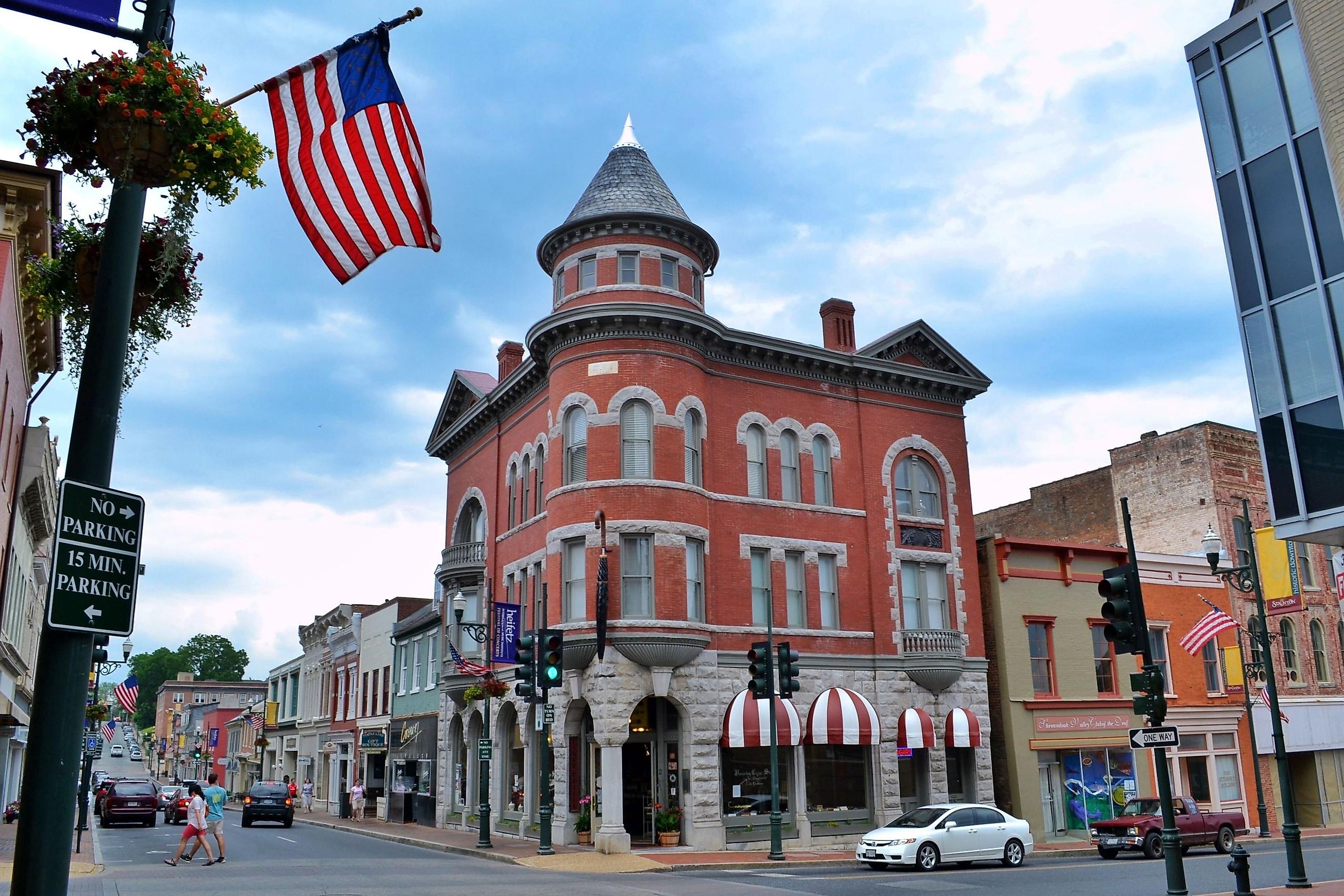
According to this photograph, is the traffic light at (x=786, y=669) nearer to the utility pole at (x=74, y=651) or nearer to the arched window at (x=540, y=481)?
the arched window at (x=540, y=481)

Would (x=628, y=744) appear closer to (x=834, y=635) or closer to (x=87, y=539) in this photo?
(x=834, y=635)

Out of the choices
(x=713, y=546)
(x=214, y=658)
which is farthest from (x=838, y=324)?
(x=214, y=658)

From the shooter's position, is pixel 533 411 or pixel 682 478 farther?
pixel 533 411

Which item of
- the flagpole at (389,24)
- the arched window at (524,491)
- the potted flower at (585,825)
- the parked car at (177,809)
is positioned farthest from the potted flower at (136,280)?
the parked car at (177,809)

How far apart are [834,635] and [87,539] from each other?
28.8 m

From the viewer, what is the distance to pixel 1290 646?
42.1 m

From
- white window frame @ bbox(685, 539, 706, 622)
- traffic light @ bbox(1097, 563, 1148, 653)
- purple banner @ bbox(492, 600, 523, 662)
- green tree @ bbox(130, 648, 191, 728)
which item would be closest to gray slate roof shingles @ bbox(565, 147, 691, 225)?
white window frame @ bbox(685, 539, 706, 622)

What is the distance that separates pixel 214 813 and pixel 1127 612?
2019cm

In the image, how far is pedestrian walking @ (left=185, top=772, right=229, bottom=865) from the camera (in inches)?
949

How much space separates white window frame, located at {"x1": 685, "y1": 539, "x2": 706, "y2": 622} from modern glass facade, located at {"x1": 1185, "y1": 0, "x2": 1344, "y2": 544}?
14.6 meters

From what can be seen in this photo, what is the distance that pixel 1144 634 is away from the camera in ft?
53.8

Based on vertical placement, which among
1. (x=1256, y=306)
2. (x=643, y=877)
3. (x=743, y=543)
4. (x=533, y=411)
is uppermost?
(x=533, y=411)

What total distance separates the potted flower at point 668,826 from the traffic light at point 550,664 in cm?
527

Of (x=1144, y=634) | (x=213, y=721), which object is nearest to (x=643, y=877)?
(x=1144, y=634)
